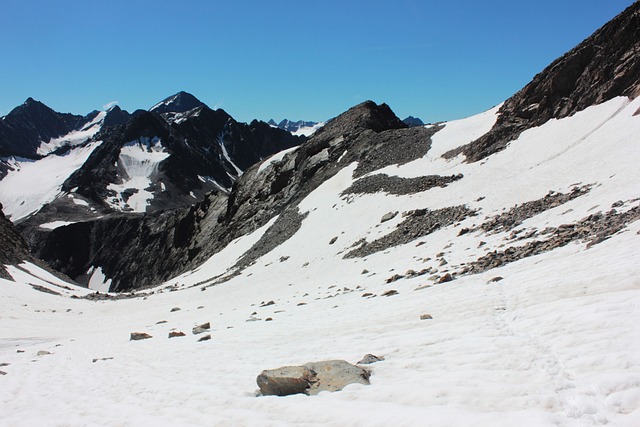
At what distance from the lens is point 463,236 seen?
19844mm

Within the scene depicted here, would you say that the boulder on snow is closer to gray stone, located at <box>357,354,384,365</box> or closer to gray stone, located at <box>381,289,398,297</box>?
gray stone, located at <box>381,289,398,297</box>

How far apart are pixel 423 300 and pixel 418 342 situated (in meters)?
3.56

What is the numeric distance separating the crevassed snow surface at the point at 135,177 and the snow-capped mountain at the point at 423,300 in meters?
129

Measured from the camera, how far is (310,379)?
7.36 metres

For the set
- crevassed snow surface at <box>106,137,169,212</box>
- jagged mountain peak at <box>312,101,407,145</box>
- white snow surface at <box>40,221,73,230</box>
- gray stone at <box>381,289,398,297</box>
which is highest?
crevassed snow surface at <box>106,137,169,212</box>

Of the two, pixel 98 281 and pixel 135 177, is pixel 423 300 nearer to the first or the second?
pixel 98 281

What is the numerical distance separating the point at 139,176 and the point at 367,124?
515ft

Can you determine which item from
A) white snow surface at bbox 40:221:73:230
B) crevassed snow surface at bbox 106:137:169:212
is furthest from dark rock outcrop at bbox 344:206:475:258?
crevassed snow surface at bbox 106:137:169:212

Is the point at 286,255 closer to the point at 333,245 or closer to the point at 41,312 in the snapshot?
the point at 333,245

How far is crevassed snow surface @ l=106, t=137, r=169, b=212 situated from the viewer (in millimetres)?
164625

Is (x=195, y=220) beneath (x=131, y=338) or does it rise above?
above

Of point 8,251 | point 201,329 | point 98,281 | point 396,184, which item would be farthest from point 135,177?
point 201,329

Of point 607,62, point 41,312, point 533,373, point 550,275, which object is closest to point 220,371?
point 533,373

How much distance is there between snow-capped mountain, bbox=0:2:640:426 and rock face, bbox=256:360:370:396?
0.23 m
